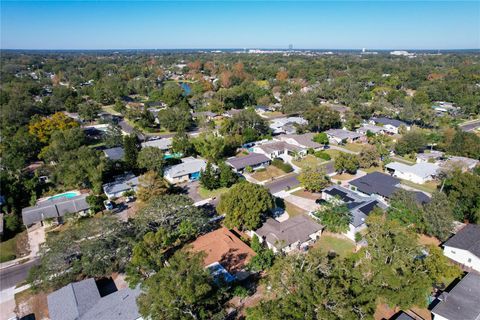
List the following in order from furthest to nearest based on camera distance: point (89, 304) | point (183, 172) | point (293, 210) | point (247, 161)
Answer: point (247, 161) < point (183, 172) < point (293, 210) < point (89, 304)

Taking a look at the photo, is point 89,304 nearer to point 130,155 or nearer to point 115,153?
point 130,155

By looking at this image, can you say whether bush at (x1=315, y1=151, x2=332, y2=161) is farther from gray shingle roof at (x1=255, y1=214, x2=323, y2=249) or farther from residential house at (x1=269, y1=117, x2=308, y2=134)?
gray shingle roof at (x1=255, y1=214, x2=323, y2=249)

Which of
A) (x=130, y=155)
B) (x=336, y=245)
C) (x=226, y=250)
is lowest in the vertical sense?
(x=336, y=245)

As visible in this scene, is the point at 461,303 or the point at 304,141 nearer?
the point at 461,303

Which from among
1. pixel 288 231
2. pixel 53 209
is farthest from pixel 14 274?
pixel 288 231

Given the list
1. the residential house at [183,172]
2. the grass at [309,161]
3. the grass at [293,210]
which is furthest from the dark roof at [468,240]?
the residential house at [183,172]

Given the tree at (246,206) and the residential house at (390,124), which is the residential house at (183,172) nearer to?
the tree at (246,206)

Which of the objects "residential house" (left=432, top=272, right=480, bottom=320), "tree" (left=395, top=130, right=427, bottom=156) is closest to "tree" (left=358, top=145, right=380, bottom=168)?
"tree" (left=395, top=130, right=427, bottom=156)
